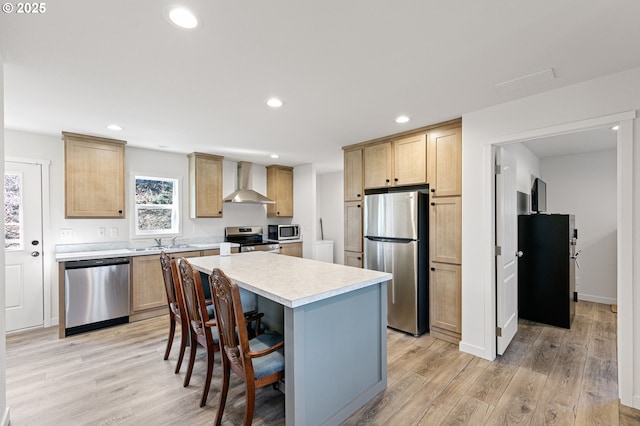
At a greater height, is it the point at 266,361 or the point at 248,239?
the point at 248,239

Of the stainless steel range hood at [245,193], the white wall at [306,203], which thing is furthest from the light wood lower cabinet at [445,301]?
the stainless steel range hood at [245,193]

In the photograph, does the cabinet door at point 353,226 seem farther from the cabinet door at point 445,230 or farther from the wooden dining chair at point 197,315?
the wooden dining chair at point 197,315

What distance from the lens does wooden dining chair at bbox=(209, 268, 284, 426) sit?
1.64 meters

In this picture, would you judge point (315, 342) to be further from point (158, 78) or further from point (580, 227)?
point (580, 227)

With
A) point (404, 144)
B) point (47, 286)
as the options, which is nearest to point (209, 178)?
point (47, 286)

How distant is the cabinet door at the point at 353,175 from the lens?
13.3ft

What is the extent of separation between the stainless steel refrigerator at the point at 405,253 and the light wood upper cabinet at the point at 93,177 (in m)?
3.55

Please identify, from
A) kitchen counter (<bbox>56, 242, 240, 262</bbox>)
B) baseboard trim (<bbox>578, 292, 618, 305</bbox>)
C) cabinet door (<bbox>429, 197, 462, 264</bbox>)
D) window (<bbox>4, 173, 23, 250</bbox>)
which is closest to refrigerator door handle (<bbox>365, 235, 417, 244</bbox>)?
Answer: cabinet door (<bbox>429, 197, 462, 264</bbox>)

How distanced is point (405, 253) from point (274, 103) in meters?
2.18

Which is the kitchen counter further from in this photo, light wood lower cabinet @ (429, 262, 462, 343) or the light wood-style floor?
light wood lower cabinet @ (429, 262, 462, 343)

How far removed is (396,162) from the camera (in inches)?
143

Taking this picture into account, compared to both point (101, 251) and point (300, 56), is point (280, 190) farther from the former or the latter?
point (300, 56)

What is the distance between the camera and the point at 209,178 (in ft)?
16.0

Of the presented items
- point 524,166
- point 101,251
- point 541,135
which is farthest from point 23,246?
point 524,166
